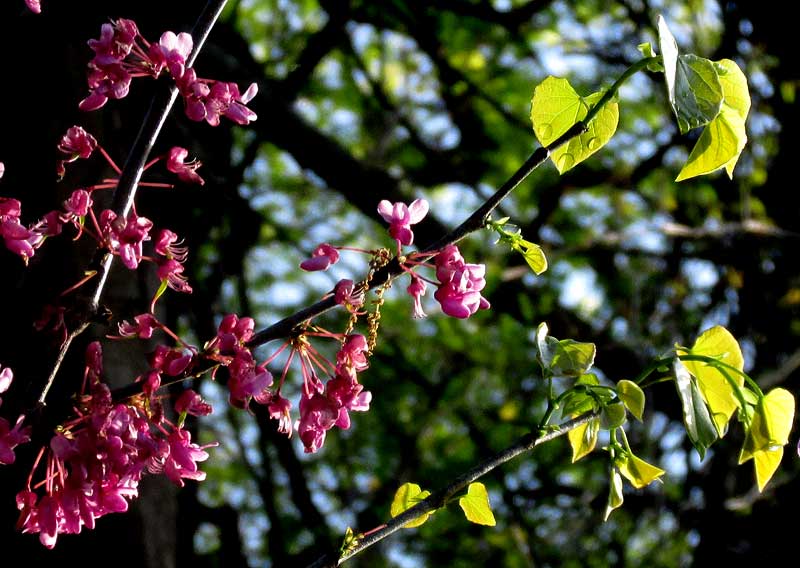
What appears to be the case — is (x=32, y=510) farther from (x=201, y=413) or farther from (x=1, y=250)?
(x=1, y=250)

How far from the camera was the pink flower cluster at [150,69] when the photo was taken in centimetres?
98

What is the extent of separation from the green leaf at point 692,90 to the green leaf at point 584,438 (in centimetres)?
42

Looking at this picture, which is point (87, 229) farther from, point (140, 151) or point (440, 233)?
point (440, 233)

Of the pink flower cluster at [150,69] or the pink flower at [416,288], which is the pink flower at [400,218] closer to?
the pink flower at [416,288]

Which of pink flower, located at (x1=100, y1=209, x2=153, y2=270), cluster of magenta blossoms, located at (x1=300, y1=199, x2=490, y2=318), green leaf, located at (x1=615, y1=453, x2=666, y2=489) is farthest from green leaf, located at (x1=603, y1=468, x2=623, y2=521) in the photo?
pink flower, located at (x1=100, y1=209, x2=153, y2=270)

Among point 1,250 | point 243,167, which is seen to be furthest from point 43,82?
point 243,167

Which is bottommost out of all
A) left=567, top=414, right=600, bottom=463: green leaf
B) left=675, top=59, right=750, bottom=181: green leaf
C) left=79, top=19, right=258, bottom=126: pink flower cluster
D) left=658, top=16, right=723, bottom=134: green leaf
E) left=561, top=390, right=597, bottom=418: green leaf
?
left=567, top=414, right=600, bottom=463: green leaf

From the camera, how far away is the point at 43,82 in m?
2.00

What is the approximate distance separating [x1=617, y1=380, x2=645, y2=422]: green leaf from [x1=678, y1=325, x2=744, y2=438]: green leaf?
0.10 metres

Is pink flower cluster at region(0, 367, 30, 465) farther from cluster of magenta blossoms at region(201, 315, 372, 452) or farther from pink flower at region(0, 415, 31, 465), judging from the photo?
cluster of magenta blossoms at region(201, 315, 372, 452)

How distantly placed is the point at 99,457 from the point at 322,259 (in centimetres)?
32

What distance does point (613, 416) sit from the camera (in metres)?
1.01

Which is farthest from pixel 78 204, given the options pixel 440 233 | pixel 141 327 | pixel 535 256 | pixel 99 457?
pixel 440 233

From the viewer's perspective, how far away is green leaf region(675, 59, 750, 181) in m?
1.01
